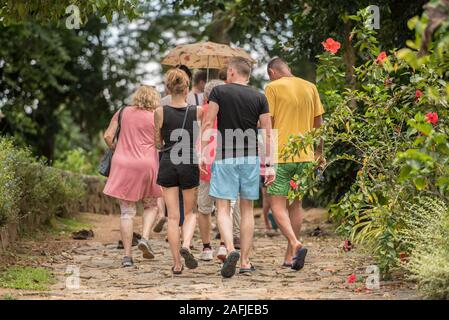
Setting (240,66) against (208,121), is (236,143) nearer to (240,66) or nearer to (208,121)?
(208,121)

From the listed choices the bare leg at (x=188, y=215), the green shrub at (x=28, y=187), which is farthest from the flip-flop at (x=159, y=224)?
the bare leg at (x=188, y=215)

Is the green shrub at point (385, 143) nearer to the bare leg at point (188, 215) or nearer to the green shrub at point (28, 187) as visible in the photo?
the bare leg at point (188, 215)

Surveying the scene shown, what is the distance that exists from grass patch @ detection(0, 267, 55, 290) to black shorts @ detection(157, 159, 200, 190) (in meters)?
1.43

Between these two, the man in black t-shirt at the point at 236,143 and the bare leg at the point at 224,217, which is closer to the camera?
the man in black t-shirt at the point at 236,143

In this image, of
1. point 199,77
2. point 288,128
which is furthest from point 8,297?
point 199,77

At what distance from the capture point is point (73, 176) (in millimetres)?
15672

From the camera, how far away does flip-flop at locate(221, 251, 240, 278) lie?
8.03 m

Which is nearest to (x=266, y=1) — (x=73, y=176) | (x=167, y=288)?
(x=73, y=176)

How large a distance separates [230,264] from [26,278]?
6.24 feet

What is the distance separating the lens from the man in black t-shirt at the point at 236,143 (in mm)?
8320

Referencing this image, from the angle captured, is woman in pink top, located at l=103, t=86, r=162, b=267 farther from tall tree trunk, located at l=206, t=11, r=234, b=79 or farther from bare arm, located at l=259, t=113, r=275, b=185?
tall tree trunk, located at l=206, t=11, r=234, b=79
